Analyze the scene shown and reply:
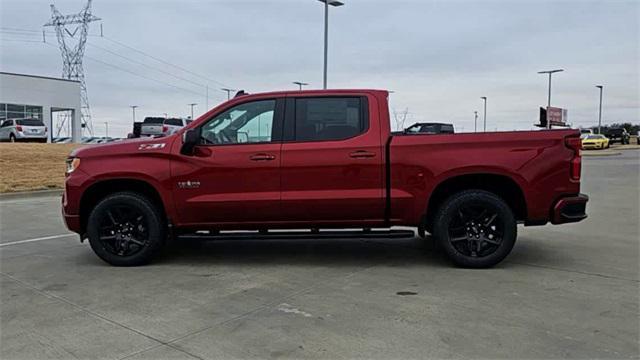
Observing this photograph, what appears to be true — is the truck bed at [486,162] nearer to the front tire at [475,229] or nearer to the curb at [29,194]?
the front tire at [475,229]

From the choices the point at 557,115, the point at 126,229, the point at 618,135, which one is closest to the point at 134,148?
the point at 126,229

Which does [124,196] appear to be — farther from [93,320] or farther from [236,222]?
[93,320]

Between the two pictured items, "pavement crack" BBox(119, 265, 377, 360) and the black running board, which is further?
the black running board

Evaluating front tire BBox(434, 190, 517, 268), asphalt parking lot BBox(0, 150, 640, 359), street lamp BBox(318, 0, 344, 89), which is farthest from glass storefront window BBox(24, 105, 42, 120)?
front tire BBox(434, 190, 517, 268)

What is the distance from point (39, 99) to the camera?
48344mm

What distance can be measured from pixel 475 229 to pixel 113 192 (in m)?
4.13

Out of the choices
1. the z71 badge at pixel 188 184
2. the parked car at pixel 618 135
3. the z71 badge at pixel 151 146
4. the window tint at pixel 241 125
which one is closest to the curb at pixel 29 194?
the z71 badge at pixel 151 146

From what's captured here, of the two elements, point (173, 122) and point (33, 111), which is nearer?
point (173, 122)

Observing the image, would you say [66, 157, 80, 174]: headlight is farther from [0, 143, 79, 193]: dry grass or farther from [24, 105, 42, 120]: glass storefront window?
[24, 105, 42, 120]: glass storefront window

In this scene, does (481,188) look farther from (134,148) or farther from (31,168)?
(31,168)

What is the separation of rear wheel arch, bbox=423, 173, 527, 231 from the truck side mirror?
2.64 meters

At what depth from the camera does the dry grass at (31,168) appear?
1504cm

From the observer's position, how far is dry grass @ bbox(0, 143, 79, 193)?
49.3 feet

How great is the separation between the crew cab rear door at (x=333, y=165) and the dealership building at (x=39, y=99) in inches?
1754
